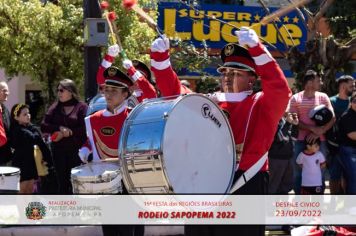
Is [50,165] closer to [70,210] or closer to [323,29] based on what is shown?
[70,210]

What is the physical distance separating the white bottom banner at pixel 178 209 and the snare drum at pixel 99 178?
98 mm

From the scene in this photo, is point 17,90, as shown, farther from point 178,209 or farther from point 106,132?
point 178,209

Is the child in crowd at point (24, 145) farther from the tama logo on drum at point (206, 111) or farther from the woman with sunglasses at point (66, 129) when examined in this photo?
the tama logo on drum at point (206, 111)

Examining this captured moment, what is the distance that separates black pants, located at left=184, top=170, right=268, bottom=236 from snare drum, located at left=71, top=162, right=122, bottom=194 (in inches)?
43.7

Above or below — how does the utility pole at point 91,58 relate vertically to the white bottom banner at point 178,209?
above

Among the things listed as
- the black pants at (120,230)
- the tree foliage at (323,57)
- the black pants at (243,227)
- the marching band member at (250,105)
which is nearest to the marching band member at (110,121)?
the black pants at (120,230)

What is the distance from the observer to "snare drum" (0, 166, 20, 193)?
6379 millimetres

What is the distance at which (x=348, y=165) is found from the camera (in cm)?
803

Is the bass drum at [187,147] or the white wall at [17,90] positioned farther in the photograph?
the white wall at [17,90]

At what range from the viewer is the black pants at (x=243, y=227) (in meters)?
4.41

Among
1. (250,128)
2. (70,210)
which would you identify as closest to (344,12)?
(70,210)

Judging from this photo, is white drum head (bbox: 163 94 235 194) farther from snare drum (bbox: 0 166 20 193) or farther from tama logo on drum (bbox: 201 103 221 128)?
snare drum (bbox: 0 166 20 193)

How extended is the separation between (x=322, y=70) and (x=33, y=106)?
33.6 feet

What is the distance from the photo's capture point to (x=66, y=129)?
25.9 feet
